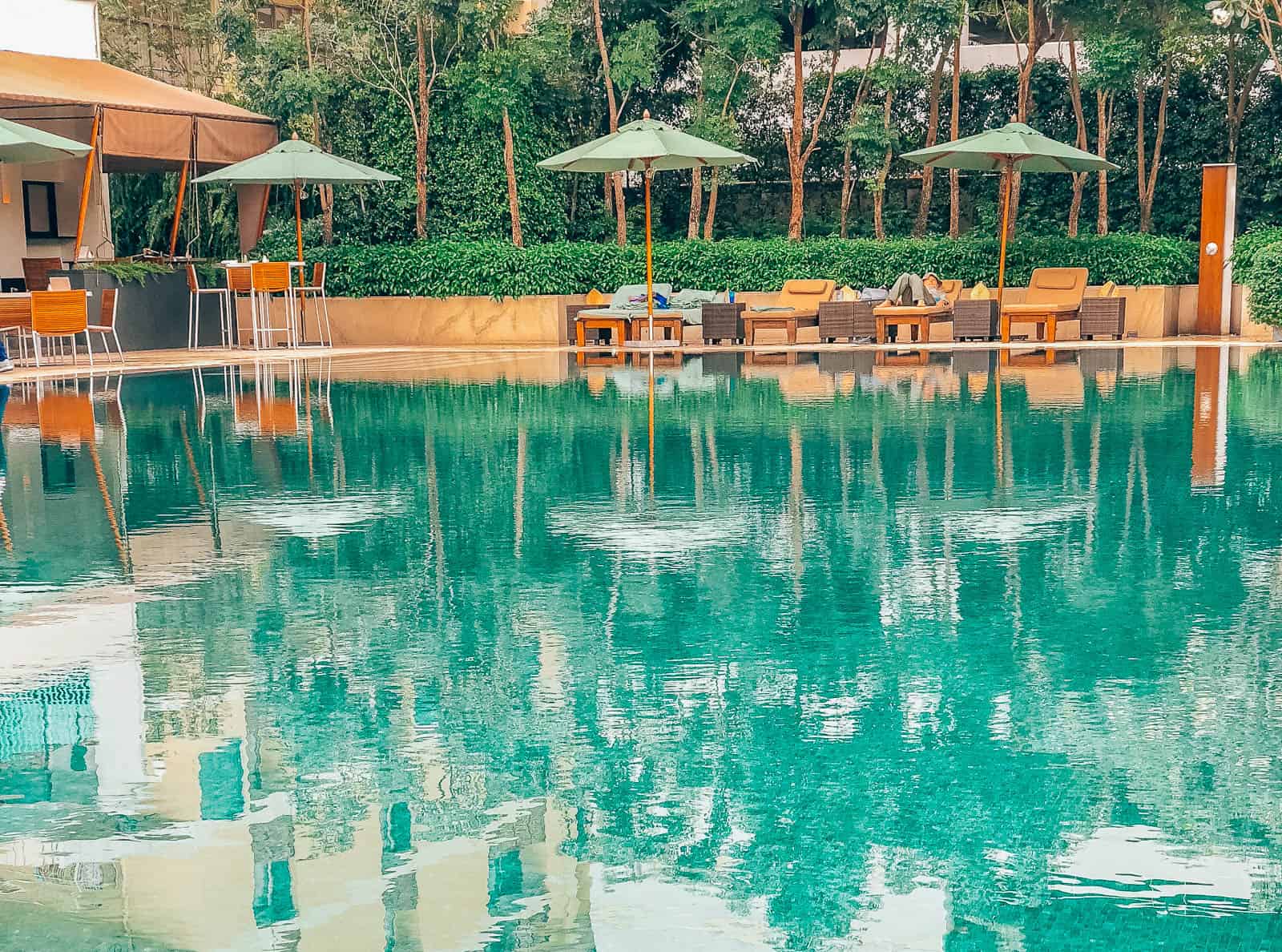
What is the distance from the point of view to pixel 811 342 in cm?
Answer: 2305

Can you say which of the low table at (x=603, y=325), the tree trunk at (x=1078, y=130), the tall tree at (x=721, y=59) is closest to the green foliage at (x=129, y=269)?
the low table at (x=603, y=325)

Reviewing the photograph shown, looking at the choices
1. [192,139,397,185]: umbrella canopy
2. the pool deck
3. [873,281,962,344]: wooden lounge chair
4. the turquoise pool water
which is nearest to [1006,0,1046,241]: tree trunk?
[873,281,962,344]: wooden lounge chair

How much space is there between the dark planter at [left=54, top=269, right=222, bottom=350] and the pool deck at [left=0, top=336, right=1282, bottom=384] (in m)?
0.22

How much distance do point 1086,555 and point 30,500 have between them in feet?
17.3

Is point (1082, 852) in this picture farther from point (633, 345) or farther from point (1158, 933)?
point (633, 345)

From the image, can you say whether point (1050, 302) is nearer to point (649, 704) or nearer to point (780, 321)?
point (780, 321)

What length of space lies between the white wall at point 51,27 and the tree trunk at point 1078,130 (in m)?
15.2

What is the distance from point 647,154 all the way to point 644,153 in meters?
0.06

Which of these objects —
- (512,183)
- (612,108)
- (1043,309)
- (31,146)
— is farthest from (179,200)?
(1043,309)

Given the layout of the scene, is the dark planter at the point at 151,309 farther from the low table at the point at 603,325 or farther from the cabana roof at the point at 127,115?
the low table at the point at 603,325

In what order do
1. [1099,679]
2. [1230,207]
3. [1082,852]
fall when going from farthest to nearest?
[1230,207], [1099,679], [1082,852]

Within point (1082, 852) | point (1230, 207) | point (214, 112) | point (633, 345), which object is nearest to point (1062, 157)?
point (1230, 207)

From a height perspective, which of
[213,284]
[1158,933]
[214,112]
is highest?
[214,112]

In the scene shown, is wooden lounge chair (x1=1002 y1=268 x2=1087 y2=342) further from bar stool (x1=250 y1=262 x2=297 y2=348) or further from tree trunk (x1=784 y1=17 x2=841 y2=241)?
bar stool (x1=250 y1=262 x2=297 y2=348)
